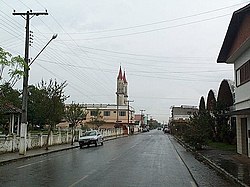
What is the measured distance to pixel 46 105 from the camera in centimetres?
3259

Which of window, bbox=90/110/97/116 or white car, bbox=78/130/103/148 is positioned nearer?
white car, bbox=78/130/103/148

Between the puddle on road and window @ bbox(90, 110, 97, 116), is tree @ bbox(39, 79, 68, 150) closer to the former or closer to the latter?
the puddle on road

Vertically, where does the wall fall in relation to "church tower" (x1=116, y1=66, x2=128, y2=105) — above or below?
below

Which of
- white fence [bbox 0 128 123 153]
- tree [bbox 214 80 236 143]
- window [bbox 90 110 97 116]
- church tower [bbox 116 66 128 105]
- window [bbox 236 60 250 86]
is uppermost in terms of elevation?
church tower [bbox 116 66 128 105]

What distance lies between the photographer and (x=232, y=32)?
24969 millimetres

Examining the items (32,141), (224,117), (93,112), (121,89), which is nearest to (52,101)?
(32,141)

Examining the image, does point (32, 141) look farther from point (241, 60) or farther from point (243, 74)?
point (241, 60)

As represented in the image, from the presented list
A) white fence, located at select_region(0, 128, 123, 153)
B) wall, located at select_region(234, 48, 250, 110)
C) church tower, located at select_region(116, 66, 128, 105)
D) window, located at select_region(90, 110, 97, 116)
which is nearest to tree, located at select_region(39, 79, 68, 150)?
white fence, located at select_region(0, 128, 123, 153)

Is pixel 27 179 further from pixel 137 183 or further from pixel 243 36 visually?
pixel 243 36

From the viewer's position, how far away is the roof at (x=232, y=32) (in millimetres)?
22216

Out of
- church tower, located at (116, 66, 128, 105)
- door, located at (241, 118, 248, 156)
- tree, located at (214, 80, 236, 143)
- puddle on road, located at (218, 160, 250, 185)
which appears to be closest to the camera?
puddle on road, located at (218, 160, 250, 185)

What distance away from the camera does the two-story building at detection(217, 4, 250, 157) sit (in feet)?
71.5

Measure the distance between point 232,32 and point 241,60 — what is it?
2.36 metres

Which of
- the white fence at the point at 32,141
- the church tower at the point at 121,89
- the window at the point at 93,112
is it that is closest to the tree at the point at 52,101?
the white fence at the point at 32,141
